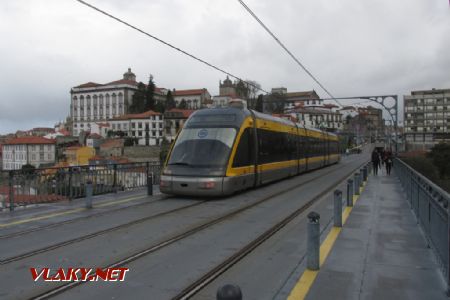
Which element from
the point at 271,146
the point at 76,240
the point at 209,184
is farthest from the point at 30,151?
the point at 76,240

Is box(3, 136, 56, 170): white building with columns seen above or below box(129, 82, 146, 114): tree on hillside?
below

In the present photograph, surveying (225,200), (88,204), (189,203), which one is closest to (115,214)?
(88,204)

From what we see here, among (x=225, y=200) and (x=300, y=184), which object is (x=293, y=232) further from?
(x=300, y=184)

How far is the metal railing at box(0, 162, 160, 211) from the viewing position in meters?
11.6

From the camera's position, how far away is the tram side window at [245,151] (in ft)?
45.9

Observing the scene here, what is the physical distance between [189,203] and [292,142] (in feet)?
33.4

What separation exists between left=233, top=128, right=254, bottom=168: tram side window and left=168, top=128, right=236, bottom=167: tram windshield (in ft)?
1.45

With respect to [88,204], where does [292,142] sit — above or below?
above

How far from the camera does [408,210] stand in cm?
1145

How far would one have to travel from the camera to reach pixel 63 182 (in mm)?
13328

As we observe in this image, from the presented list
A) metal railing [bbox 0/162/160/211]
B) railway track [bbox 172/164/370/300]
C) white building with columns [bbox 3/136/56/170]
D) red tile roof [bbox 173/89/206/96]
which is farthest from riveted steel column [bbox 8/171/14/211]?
red tile roof [bbox 173/89/206/96]

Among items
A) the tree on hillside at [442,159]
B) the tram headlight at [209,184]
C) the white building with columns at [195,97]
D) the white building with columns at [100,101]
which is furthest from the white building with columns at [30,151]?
the tram headlight at [209,184]

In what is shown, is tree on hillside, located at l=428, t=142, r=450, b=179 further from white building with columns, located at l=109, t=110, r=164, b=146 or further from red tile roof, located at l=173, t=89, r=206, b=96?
red tile roof, located at l=173, t=89, r=206, b=96

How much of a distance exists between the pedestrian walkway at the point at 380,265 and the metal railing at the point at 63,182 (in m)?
8.04
